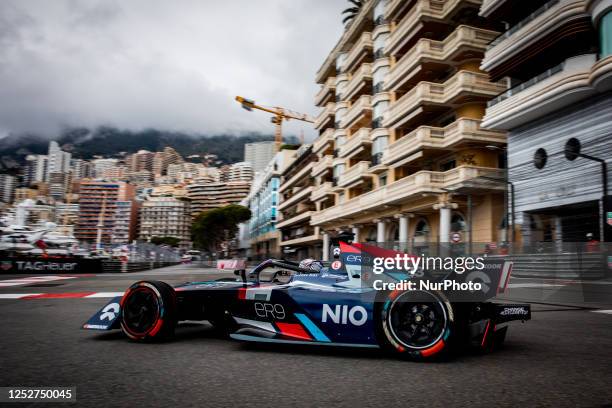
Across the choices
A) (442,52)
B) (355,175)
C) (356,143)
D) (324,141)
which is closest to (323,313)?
(442,52)

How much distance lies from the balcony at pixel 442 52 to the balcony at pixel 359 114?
4.64 metres

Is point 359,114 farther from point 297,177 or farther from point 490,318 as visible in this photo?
point 490,318

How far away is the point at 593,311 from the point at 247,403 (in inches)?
313

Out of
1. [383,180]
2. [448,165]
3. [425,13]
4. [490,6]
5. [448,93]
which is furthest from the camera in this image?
[383,180]

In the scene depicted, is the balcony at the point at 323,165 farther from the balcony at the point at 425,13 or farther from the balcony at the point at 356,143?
the balcony at the point at 425,13

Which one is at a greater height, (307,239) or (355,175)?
(355,175)

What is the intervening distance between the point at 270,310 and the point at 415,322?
1.40 m

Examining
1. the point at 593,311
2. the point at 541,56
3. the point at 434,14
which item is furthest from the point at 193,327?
the point at 434,14

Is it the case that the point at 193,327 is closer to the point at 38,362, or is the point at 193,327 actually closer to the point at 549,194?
the point at 38,362

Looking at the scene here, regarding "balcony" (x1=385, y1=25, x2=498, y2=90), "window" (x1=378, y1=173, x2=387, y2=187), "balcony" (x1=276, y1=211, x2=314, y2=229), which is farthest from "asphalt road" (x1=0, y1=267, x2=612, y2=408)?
"balcony" (x1=276, y1=211, x2=314, y2=229)

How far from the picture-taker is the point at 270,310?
4.46 meters

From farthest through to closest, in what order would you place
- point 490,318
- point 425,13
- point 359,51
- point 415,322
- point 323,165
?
point 323,165 → point 359,51 → point 425,13 → point 490,318 → point 415,322

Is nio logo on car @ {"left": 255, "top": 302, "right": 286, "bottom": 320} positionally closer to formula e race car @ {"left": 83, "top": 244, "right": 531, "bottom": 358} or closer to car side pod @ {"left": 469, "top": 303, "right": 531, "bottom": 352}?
formula e race car @ {"left": 83, "top": 244, "right": 531, "bottom": 358}

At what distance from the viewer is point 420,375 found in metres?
3.43
